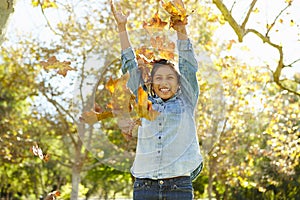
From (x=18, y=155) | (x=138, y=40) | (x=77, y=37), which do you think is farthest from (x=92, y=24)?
(x=138, y=40)

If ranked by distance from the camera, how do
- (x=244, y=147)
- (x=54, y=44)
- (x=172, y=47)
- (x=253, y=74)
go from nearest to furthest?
(x=172, y=47) → (x=253, y=74) → (x=54, y=44) → (x=244, y=147)

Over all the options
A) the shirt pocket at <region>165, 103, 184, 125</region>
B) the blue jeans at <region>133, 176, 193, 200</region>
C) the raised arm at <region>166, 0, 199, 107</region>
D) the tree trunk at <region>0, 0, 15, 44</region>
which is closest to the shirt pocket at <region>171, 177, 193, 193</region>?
the blue jeans at <region>133, 176, 193, 200</region>

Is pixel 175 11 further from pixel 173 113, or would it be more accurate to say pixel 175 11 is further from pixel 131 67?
pixel 173 113

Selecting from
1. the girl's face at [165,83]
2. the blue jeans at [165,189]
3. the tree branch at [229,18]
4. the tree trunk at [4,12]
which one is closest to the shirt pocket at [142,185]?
the blue jeans at [165,189]

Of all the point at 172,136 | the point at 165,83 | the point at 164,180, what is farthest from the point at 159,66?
the point at 164,180

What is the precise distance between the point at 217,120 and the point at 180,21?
142 cm

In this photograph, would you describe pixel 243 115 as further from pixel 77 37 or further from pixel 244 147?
pixel 77 37

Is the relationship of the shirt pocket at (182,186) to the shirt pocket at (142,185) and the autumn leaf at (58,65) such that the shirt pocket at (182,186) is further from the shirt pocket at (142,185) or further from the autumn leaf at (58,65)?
the autumn leaf at (58,65)

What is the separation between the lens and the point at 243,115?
1148 cm

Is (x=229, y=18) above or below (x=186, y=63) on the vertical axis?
above

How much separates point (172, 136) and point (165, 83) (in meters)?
0.31

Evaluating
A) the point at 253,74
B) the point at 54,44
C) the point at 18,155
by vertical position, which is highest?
the point at 54,44

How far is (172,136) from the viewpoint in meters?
2.56

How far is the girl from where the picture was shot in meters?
2.51
